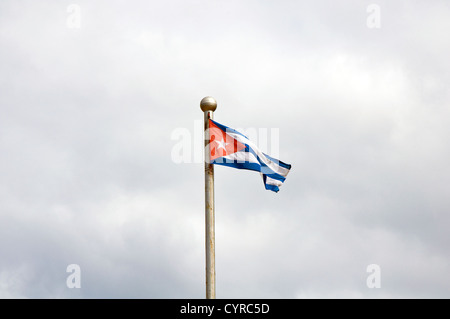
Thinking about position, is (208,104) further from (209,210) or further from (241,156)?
(209,210)

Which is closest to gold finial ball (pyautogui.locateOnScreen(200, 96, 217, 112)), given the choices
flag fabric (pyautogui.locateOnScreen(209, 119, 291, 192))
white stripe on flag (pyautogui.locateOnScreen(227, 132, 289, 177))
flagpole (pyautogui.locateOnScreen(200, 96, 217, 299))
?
flagpole (pyautogui.locateOnScreen(200, 96, 217, 299))

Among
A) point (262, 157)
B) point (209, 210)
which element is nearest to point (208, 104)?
point (262, 157)

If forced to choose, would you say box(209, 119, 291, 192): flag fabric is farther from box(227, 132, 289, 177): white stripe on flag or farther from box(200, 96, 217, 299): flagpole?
box(200, 96, 217, 299): flagpole

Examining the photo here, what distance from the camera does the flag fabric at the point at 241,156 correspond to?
18.3 metres

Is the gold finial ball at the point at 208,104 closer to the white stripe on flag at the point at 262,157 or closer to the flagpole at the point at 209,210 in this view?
the flagpole at the point at 209,210

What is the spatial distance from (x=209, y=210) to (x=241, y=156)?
232 cm

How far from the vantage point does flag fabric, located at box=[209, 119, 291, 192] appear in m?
18.3

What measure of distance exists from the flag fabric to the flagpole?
168mm

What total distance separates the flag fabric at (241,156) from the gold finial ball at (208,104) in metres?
0.43
